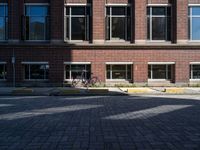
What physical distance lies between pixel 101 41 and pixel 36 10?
621 cm

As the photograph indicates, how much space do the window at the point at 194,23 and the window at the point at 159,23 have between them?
70.4 inches

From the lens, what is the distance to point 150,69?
30109 millimetres

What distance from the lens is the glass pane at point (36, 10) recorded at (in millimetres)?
30172

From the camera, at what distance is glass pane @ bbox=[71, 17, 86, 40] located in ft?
99.5

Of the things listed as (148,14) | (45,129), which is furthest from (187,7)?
(45,129)

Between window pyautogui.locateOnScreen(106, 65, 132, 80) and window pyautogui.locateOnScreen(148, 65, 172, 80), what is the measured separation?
5.84 ft

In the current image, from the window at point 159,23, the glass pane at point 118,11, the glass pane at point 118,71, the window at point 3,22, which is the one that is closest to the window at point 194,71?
the window at point 159,23

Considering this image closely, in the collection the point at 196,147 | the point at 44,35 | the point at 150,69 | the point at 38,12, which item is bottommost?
the point at 196,147

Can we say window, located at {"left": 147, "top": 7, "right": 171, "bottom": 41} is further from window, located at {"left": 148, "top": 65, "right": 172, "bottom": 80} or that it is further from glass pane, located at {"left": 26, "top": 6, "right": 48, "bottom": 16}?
glass pane, located at {"left": 26, "top": 6, "right": 48, "bottom": 16}

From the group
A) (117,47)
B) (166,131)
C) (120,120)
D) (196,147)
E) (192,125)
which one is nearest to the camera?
(196,147)

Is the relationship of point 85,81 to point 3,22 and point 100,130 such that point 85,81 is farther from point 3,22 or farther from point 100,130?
point 100,130

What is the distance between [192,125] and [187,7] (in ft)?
69.7

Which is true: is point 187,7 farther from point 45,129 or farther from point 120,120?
point 45,129

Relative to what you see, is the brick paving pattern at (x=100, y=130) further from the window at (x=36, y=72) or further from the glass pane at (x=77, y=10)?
the glass pane at (x=77, y=10)
